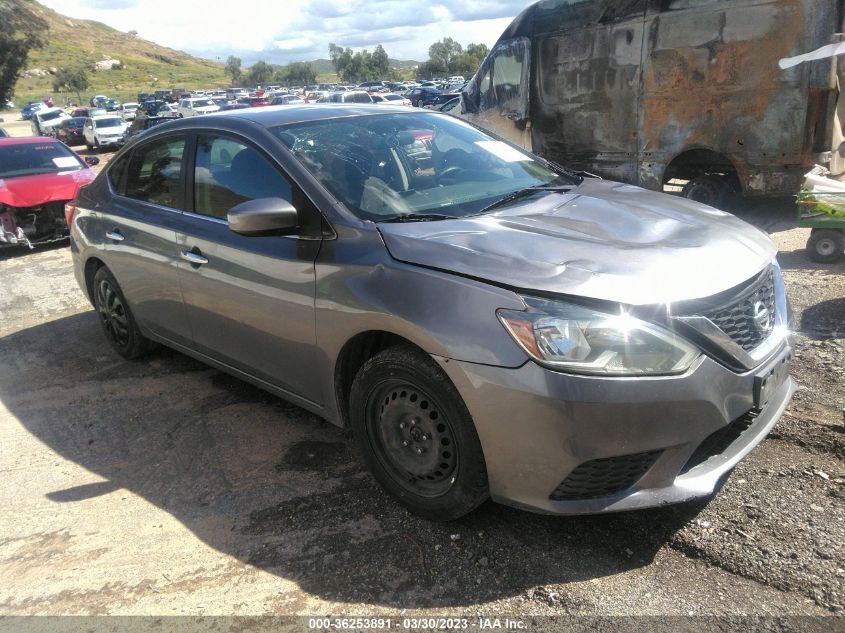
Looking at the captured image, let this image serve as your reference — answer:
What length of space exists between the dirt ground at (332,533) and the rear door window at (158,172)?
53.0 inches

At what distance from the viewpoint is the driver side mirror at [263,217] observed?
3176 mm

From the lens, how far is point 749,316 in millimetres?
2732

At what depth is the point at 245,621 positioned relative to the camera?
2572 mm

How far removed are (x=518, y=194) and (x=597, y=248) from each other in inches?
36.1

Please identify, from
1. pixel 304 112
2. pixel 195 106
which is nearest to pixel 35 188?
pixel 304 112

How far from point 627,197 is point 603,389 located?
1564mm

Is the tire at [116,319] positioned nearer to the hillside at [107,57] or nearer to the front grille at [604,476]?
the front grille at [604,476]

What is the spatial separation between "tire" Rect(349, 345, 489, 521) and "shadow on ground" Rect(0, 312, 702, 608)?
17 cm

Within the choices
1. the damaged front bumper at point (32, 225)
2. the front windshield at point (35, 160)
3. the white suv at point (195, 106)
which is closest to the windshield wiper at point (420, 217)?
the damaged front bumper at point (32, 225)

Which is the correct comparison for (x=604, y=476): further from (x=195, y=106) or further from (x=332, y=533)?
(x=195, y=106)

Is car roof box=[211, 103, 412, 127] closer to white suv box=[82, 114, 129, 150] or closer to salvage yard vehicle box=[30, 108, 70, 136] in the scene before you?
white suv box=[82, 114, 129, 150]

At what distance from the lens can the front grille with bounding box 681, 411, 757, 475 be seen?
262cm

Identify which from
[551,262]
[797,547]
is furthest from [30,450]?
[797,547]

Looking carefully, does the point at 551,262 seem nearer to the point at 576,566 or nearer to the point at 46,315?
the point at 576,566
